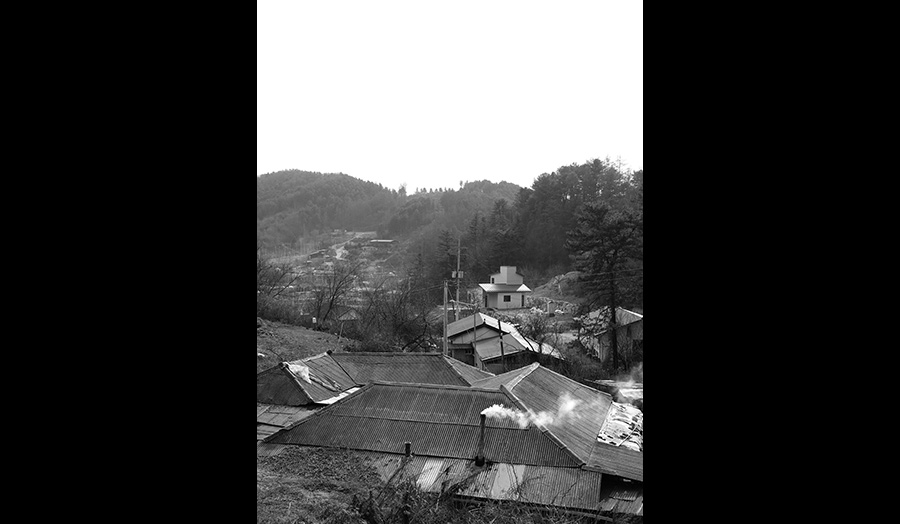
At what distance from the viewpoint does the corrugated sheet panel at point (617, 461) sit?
638 cm

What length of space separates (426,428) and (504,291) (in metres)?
7.12

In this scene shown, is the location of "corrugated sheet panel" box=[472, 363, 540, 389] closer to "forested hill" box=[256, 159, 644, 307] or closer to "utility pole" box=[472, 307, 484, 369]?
"forested hill" box=[256, 159, 644, 307]

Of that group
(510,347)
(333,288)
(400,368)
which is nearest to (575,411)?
(400,368)

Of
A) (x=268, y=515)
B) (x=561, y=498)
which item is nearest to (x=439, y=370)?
(x=561, y=498)

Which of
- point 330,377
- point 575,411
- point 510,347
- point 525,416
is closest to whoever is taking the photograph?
point 525,416

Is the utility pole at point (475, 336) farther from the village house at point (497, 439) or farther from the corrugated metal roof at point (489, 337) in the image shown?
the village house at point (497, 439)

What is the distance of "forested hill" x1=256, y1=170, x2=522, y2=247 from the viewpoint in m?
13.6

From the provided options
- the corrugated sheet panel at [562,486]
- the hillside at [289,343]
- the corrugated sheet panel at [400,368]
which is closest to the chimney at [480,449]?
the corrugated sheet panel at [562,486]

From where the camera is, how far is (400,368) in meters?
11.2

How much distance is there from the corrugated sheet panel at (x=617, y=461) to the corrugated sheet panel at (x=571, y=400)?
96mm

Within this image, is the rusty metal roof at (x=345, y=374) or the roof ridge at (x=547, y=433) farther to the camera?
the rusty metal roof at (x=345, y=374)

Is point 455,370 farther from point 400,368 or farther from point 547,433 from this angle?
point 547,433
